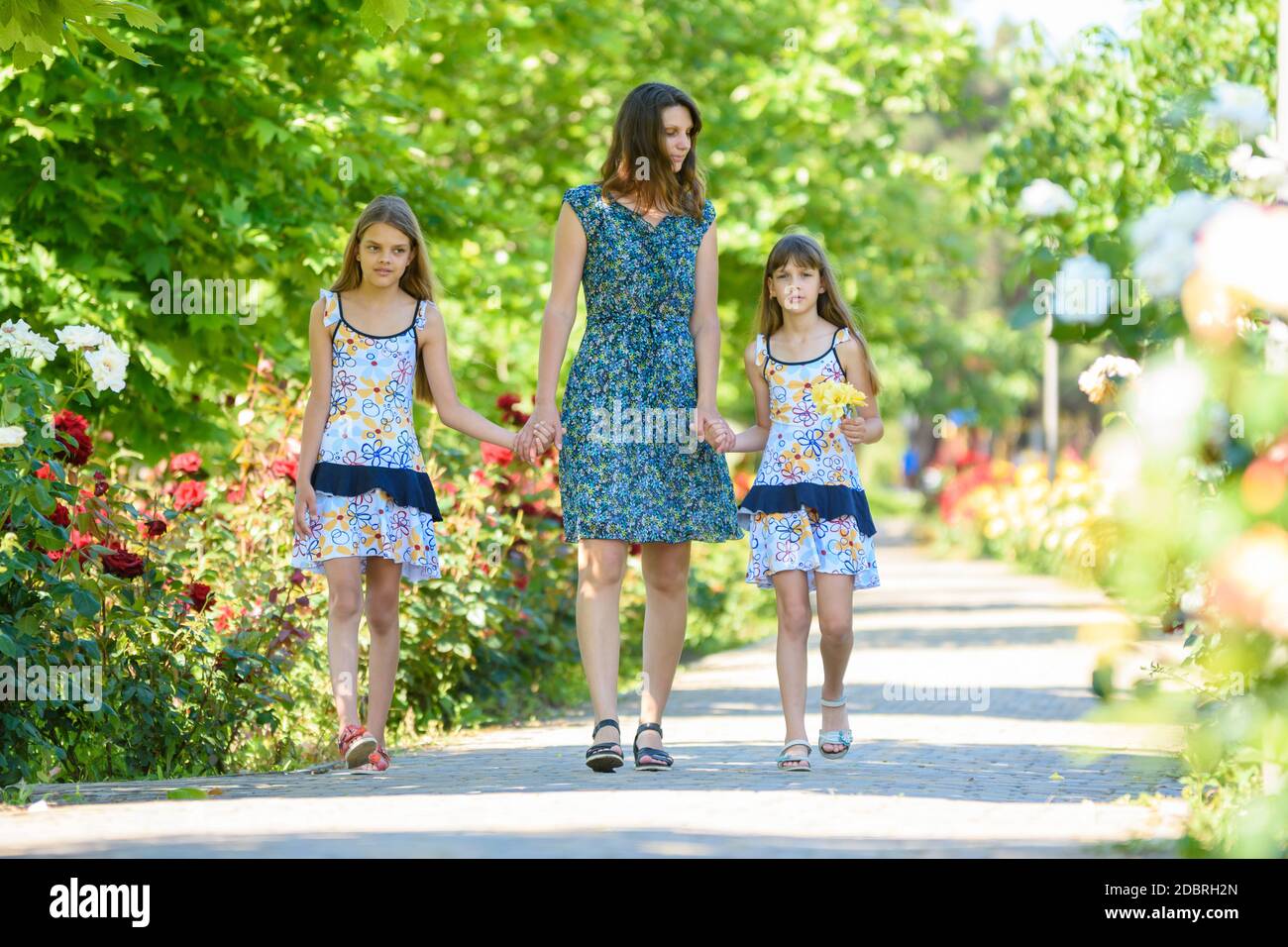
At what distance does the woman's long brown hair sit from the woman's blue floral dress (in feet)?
0.18

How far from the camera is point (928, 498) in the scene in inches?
1727

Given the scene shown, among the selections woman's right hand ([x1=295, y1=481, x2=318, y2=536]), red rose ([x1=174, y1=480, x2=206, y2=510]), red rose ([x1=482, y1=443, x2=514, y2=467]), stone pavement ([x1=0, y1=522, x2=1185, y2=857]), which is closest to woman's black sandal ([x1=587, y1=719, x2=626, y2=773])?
stone pavement ([x1=0, y1=522, x2=1185, y2=857])

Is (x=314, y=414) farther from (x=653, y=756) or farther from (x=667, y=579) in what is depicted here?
(x=653, y=756)

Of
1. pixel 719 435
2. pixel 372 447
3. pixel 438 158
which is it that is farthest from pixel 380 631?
pixel 438 158

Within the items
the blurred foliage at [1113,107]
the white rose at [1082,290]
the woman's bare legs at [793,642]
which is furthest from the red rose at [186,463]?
the white rose at [1082,290]

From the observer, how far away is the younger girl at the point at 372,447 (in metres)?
6.29

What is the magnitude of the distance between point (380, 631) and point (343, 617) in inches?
7.0

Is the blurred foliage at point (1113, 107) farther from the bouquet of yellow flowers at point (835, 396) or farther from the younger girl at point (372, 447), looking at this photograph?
the younger girl at point (372, 447)

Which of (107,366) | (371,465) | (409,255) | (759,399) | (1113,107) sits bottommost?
(371,465)

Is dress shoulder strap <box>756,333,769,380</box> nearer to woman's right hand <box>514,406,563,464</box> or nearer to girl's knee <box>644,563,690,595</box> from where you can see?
girl's knee <box>644,563,690,595</box>

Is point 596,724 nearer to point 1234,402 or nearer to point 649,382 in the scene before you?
point 649,382

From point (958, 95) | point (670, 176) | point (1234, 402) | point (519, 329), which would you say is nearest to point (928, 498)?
point (958, 95)

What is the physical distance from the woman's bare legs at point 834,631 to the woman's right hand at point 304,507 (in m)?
1.75

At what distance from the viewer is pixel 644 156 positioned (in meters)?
6.41
